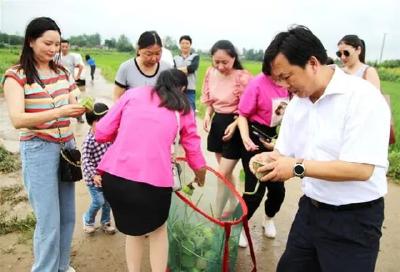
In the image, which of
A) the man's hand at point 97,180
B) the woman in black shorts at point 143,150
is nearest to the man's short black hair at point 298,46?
the woman in black shorts at point 143,150

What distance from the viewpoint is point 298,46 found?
1.58 meters

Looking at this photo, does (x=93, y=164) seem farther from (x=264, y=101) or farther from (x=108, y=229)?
(x=264, y=101)

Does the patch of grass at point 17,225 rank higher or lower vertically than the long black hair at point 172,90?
lower

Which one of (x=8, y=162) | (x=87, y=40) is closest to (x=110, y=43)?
(x=87, y=40)

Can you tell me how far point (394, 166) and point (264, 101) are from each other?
3443mm

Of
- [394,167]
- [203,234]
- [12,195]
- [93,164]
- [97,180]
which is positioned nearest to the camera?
[203,234]

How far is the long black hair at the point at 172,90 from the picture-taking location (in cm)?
222

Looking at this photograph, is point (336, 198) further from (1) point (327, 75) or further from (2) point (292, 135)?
(1) point (327, 75)

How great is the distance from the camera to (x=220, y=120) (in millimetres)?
3436

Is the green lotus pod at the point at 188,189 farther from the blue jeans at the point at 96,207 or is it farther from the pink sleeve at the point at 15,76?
the pink sleeve at the point at 15,76

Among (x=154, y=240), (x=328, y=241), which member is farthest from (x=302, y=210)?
(x=154, y=240)

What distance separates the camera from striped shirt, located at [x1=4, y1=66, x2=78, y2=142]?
2195 mm

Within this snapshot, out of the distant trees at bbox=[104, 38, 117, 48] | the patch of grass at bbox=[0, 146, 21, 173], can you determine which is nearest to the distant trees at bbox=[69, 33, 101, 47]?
the distant trees at bbox=[104, 38, 117, 48]

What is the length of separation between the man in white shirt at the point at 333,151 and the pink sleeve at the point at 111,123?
95 cm
